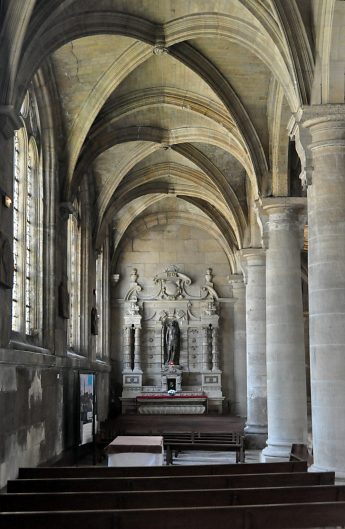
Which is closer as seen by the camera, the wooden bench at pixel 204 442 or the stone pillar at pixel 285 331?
the stone pillar at pixel 285 331

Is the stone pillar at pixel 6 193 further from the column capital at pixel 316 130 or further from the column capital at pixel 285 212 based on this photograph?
the column capital at pixel 285 212

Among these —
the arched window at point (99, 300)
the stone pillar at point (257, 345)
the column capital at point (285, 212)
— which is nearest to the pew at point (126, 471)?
the column capital at point (285, 212)

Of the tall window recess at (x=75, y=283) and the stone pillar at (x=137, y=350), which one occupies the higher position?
the tall window recess at (x=75, y=283)

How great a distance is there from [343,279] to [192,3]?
6974 millimetres

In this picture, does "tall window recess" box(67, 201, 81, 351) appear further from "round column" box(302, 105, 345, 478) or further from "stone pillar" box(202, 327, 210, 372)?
"round column" box(302, 105, 345, 478)

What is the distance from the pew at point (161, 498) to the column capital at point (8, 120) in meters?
6.21

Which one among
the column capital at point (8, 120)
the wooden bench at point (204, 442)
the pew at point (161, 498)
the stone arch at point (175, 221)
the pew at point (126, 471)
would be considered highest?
the stone arch at point (175, 221)

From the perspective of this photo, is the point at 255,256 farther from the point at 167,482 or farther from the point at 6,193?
the point at 167,482

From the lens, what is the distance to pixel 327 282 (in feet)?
35.6

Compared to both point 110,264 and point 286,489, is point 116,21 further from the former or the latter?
point 110,264

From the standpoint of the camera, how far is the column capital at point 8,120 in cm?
1130

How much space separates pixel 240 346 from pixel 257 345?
8.36 meters

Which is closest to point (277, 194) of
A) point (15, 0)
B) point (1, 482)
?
point (15, 0)

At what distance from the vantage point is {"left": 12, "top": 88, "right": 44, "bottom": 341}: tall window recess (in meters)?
14.8
